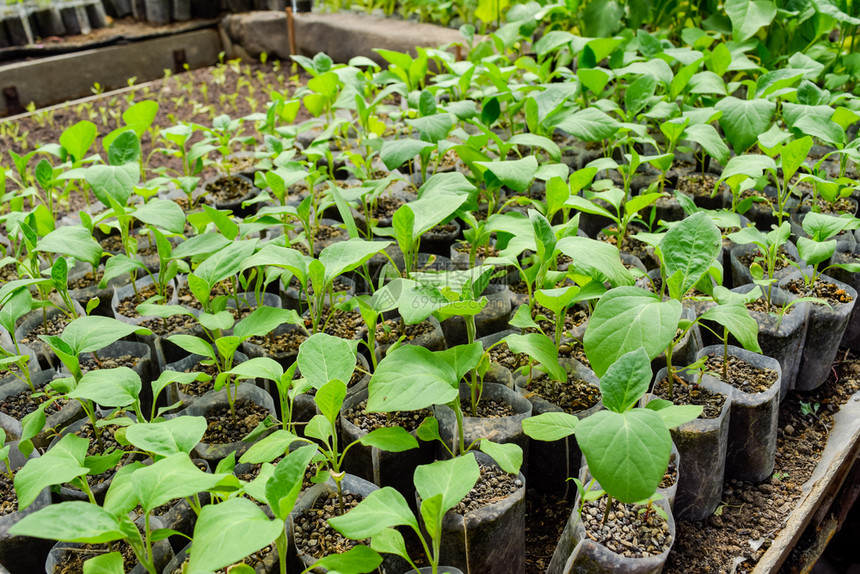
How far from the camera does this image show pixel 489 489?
1.03m

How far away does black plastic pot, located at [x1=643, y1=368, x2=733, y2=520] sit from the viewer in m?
1.11

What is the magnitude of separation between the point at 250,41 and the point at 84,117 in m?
1.27

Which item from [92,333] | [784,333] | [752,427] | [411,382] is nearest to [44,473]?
[92,333]

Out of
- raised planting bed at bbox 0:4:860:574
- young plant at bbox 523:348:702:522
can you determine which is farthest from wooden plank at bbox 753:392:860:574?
young plant at bbox 523:348:702:522

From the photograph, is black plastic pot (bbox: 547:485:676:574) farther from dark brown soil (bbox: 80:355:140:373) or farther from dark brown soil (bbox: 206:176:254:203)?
dark brown soil (bbox: 206:176:254:203)

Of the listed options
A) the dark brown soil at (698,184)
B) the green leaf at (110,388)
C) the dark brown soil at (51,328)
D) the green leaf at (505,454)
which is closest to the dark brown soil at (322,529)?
the green leaf at (505,454)

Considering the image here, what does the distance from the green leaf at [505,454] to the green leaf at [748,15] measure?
179cm

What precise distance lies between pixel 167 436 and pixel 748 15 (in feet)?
7.09

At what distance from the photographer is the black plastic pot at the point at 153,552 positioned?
0.98 m

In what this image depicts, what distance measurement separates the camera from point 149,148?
10.0 feet

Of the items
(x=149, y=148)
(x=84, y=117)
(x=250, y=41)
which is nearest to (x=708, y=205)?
(x=149, y=148)

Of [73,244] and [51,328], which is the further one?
[51,328]

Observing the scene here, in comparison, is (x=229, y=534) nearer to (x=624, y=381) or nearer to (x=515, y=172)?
(x=624, y=381)

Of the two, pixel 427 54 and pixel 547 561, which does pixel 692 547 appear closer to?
pixel 547 561
